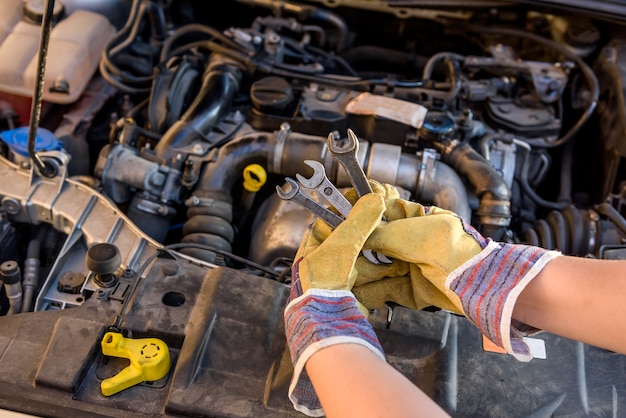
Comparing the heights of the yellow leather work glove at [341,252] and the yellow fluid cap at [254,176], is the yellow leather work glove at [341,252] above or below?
above

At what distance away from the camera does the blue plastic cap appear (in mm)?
1599

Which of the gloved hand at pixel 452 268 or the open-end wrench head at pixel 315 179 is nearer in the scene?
the gloved hand at pixel 452 268

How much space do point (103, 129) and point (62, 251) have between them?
662mm

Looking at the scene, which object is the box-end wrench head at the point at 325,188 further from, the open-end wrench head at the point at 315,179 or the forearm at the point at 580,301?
the forearm at the point at 580,301

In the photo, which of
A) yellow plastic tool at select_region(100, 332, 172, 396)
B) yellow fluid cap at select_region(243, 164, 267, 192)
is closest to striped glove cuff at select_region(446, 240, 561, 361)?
yellow plastic tool at select_region(100, 332, 172, 396)

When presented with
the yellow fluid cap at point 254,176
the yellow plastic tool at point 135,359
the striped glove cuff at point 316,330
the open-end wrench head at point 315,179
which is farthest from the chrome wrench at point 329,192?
the yellow fluid cap at point 254,176

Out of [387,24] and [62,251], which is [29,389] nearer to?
[62,251]

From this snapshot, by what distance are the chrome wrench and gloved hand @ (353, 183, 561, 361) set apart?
2 cm

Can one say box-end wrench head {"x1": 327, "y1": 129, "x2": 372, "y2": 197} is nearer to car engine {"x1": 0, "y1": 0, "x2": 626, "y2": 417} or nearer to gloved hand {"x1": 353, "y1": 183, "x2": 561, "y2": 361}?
gloved hand {"x1": 353, "y1": 183, "x2": 561, "y2": 361}

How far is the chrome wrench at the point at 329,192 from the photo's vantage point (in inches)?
43.3

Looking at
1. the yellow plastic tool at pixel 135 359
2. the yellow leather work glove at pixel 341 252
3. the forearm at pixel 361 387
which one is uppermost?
the yellow leather work glove at pixel 341 252

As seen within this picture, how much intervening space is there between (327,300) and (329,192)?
0.73 ft

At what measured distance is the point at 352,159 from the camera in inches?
43.0

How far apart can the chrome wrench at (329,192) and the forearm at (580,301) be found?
26cm
